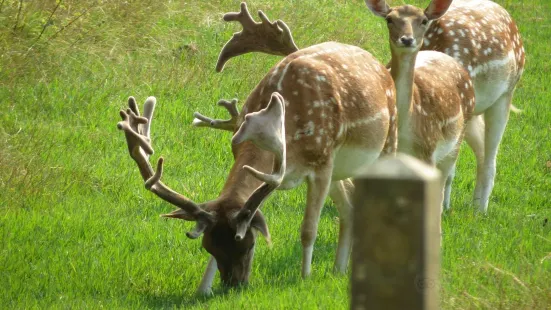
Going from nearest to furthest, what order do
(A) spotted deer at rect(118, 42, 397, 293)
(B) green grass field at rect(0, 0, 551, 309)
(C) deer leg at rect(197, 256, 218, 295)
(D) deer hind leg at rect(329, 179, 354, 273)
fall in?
1. (A) spotted deer at rect(118, 42, 397, 293)
2. (B) green grass field at rect(0, 0, 551, 309)
3. (C) deer leg at rect(197, 256, 218, 295)
4. (D) deer hind leg at rect(329, 179, 354, 273)

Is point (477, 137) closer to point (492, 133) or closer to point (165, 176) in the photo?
point (492, 133)

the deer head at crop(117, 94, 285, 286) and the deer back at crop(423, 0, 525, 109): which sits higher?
the deer head at crop(117, 94, 285, 286)

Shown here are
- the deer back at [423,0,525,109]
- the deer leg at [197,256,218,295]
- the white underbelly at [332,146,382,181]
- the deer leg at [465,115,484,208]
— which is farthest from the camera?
the deer leg at [465,115,484,208]

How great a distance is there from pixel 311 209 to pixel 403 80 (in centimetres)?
139

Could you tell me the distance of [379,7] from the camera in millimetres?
8281

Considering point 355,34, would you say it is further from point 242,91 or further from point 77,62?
point 77,62

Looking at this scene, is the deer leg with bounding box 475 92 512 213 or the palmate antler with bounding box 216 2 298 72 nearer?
the palmate antler with bounding box 216 2 298 72

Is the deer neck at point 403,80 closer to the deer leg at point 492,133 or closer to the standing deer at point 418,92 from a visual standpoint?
the standing deer at point 418,92

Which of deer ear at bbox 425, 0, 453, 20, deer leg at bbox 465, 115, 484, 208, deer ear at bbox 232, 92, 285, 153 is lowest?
deer leg at bbox 465, 115, 484, 208

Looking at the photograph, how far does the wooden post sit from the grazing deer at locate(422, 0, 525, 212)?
21.2ft

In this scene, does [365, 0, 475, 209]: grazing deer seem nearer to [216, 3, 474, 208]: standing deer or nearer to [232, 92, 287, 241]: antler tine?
[216, 3, 474, 208]: standing deer

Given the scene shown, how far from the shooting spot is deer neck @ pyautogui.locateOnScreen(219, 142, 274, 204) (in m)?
6.73

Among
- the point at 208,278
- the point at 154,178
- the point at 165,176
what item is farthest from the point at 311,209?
the point at 165,176

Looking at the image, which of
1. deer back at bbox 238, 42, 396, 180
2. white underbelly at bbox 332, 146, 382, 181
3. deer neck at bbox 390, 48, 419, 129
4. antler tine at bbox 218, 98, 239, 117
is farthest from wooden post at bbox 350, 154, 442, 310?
deer neck at bbox 390, 48, 419, 129
